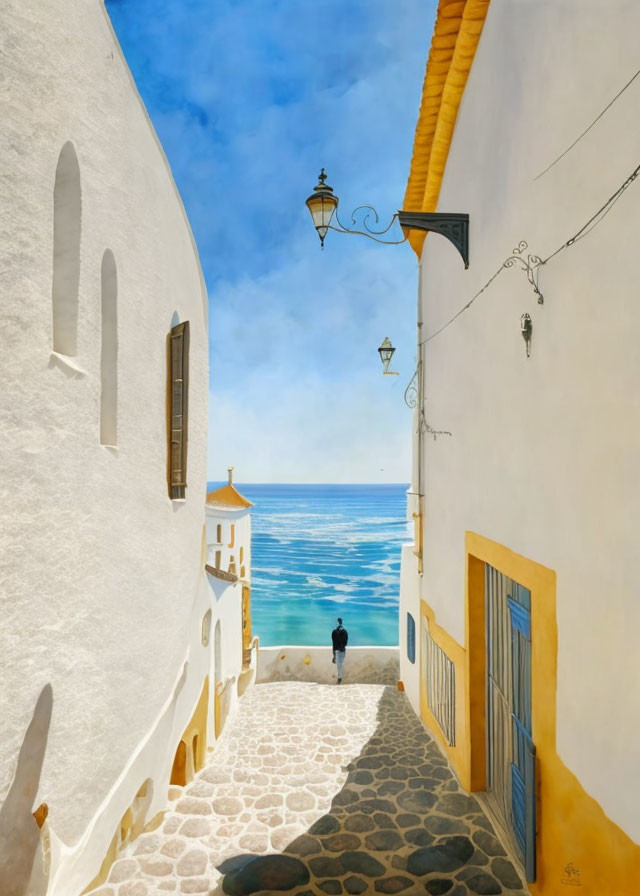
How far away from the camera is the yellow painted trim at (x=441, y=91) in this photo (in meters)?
6.09

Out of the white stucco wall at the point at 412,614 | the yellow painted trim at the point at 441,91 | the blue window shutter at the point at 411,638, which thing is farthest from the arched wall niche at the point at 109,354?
the blue window shutter at the point at 411,638

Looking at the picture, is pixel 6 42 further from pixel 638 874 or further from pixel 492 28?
pixel 638 874

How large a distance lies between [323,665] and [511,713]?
45.0 ft

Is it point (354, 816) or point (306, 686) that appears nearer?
point (354, 816)

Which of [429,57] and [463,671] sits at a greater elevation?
[429,57]

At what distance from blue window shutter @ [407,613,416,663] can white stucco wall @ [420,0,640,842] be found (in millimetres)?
6066

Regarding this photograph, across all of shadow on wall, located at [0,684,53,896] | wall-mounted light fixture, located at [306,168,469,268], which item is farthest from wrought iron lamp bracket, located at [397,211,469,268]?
shadow on wall, located at [0,684,53,896]

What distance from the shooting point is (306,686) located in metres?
12.2

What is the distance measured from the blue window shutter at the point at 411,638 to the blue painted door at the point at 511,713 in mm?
5182

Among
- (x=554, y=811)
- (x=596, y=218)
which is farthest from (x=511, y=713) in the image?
(x=596, y=218)

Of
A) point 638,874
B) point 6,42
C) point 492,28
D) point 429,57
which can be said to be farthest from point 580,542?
point 429,57

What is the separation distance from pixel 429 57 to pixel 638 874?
25.9ft

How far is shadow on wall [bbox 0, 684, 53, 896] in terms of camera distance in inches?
119

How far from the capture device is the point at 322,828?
546 cm
